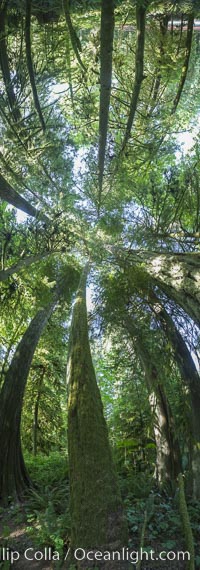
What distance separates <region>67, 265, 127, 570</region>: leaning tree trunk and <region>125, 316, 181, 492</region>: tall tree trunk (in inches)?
107

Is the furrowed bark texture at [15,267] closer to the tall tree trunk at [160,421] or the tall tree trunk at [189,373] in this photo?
the tall tree trunk at [160,421]

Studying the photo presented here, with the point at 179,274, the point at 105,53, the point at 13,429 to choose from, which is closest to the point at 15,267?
the point at 179,274

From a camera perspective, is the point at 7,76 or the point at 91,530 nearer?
the point at 91,530

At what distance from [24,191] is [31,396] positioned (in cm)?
562

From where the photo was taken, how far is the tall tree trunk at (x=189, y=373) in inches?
223

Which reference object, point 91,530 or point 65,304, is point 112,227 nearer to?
point 65,304

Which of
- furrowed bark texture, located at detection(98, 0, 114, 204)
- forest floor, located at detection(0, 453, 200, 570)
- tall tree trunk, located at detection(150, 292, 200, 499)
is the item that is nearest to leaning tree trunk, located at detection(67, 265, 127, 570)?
forest floor, located at detection(0, 453, 200, 570)

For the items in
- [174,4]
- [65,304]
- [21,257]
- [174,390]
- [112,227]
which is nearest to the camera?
[174,4]

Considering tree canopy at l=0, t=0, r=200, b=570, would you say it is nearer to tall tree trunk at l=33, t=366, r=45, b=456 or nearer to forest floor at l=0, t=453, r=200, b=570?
tall tree trunk at l=33, t=366, r=45, b=456

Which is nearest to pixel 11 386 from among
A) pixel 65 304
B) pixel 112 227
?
pixel 65 304

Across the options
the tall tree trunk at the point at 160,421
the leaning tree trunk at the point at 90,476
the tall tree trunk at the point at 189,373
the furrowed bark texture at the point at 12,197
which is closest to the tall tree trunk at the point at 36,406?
the tall tree trunk at the point at 160,421

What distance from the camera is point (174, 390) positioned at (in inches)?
327

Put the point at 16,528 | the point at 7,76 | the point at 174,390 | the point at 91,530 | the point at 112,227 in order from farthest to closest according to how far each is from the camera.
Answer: the point at 112,227
the point at 174,390
the point at 16,528
the point at 7,76
the point at 91,530

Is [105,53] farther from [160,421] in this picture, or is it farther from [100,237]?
[100,237]
